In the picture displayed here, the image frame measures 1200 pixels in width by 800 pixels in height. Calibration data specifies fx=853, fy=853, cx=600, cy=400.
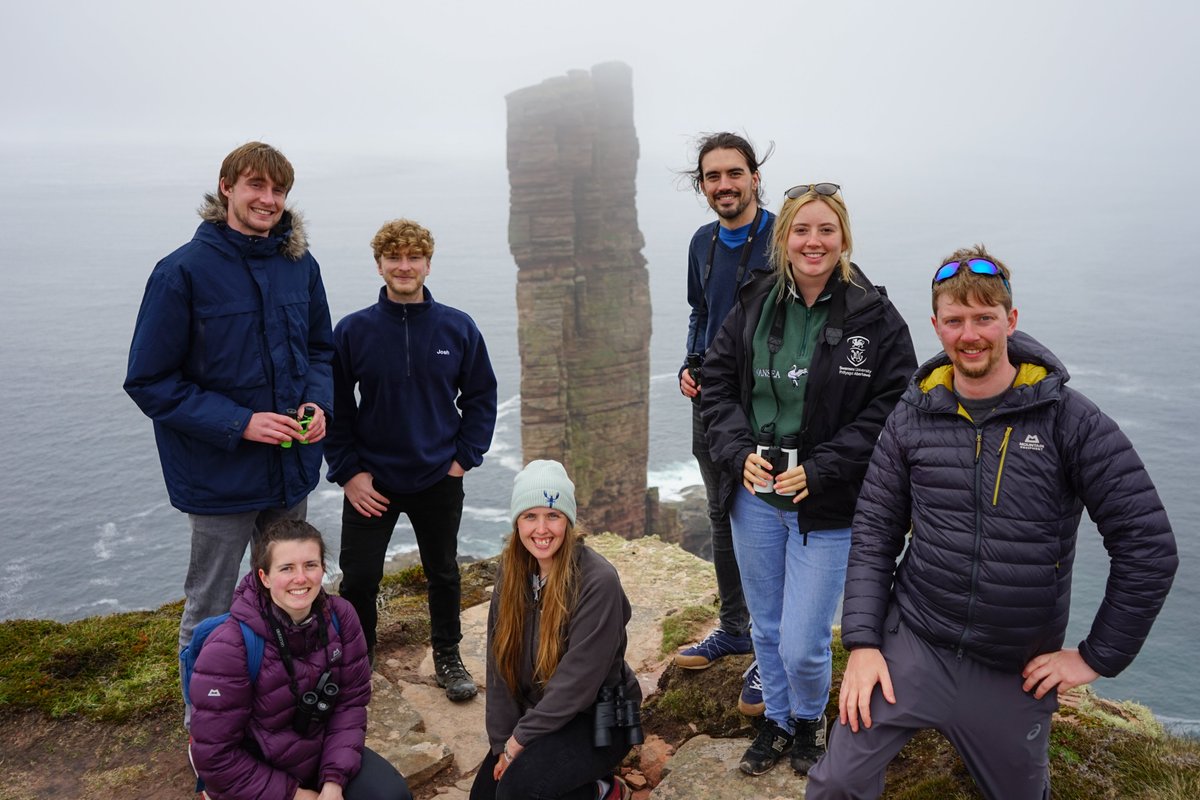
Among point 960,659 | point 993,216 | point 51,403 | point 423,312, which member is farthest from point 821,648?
point 993,216

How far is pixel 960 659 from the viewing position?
13.0ft

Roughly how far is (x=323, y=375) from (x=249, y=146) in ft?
5.09

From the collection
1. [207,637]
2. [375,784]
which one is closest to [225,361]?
[207,637]

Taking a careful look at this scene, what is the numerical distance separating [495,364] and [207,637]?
76448mm

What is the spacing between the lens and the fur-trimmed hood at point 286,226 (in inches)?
211

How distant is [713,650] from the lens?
6.77m

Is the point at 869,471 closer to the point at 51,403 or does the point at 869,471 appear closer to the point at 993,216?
the point at 51,403

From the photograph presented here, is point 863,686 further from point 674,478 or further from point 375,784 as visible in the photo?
point 674,478

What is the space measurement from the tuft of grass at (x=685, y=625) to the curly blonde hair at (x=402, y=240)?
4543 mm

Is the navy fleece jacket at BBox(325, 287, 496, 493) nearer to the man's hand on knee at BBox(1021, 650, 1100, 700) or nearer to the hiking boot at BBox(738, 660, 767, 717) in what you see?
the hiking boot at BBox(738, 660, 767, 717)

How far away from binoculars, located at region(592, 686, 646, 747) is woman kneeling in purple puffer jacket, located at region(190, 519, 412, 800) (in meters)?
1.17

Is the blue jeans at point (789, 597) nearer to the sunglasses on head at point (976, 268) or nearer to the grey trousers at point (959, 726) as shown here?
the grey trousers at point (959, 726)

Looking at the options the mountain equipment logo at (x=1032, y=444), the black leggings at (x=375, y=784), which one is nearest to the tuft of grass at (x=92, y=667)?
the black leggings at (x=375, y=784)

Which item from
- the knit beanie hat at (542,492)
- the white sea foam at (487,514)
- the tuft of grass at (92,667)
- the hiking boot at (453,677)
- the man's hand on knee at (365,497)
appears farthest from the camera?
Answer: the white sea foam at (487,514)
